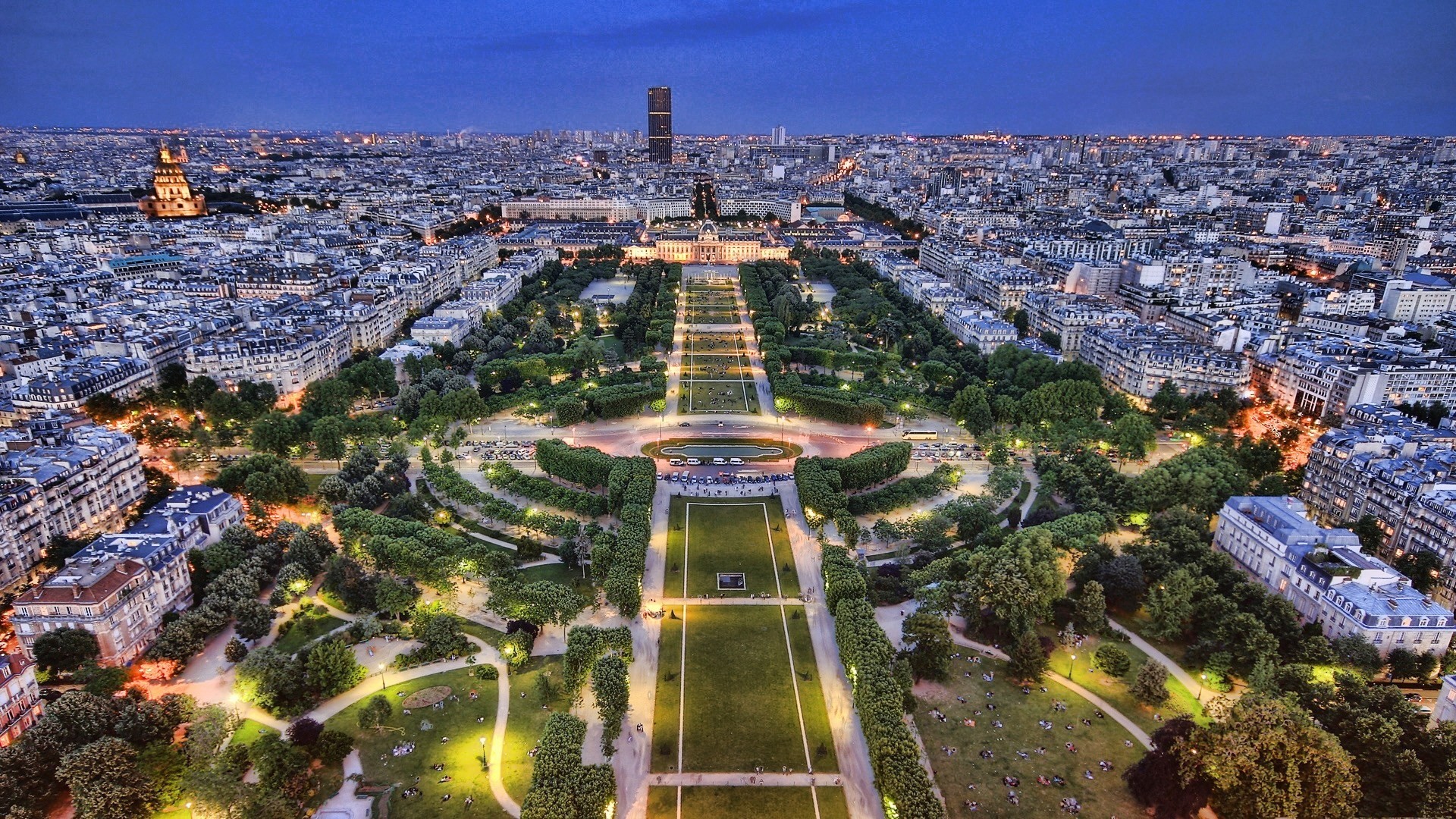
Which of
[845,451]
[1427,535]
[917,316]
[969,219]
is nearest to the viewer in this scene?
[1427,535]

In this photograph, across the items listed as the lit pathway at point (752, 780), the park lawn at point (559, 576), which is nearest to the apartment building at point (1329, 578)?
the lit pathway at point (752, 780)

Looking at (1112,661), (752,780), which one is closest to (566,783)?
(752,780)

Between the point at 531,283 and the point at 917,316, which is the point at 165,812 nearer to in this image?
the point at 917,316

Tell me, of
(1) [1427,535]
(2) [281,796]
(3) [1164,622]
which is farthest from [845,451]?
(2) [281,796]

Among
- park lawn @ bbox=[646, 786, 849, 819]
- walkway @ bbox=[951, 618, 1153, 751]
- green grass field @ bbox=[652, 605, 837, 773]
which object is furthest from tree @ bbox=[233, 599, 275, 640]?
walkway @ bbox=[951, 618, 1153, 751]

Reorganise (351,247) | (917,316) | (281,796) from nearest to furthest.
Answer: (281,796)
(917,316)
(351,247)

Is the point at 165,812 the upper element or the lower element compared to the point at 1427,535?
lower

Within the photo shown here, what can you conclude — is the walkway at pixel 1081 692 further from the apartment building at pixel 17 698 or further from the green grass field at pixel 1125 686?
the apartment building at pixel 17 698

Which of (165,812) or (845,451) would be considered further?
(845,451)
